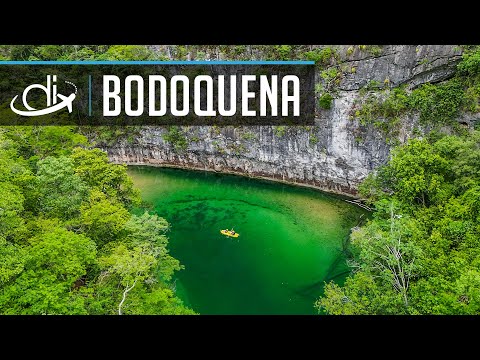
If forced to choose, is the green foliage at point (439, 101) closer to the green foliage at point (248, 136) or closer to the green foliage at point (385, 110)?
the green foliage at point (385, 110)

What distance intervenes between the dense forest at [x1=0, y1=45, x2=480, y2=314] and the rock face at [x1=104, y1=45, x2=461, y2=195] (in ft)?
8.53

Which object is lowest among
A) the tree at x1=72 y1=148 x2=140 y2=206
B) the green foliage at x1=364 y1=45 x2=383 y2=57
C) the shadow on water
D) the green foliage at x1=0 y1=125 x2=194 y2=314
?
the shadow on water

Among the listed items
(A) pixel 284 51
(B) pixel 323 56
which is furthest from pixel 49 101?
(B) pixel 323 56

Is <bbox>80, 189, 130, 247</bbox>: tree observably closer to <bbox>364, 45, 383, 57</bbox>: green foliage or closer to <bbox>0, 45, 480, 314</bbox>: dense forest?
<bbox>0, 45, 480, 314</bbox>: dense forest

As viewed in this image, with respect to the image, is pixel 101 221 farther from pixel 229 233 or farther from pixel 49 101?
pixel 49 101

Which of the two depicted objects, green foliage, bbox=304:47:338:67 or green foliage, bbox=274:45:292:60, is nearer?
green foliage, bbox=304:47:338:67

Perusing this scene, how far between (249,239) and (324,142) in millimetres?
6358

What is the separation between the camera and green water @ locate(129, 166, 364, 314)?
13305mm

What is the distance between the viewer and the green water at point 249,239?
43.7ft

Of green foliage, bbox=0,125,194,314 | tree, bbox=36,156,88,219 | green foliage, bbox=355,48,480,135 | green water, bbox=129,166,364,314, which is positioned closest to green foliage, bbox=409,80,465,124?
green foliage, bbox=355,48,480,135

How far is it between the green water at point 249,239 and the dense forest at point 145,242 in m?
2.33

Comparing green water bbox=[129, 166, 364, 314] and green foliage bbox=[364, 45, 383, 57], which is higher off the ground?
green foliage bbox=[364, 45, 383, 57]

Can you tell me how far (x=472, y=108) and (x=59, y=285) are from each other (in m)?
14.8

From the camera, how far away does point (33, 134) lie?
1516 cm
